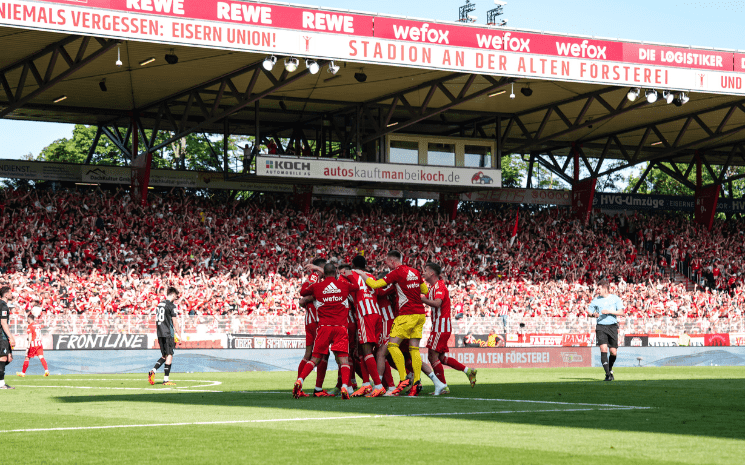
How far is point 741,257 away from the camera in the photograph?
3950 cm

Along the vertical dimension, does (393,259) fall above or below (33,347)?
above

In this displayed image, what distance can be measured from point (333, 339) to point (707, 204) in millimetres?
34991

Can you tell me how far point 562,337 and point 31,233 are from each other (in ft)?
55.6

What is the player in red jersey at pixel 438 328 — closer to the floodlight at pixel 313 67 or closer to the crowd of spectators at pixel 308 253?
the crowd of spectators at pixel 308 253

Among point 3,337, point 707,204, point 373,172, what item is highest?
point 373,172

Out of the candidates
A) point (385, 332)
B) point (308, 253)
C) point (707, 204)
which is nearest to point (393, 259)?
point (385, 332)

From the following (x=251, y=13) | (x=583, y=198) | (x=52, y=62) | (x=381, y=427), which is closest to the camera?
(x=381, y=427)

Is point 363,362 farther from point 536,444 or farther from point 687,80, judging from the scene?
point 687,80

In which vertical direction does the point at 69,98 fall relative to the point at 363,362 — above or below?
above

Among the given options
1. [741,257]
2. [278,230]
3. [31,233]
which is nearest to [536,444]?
[31,233]

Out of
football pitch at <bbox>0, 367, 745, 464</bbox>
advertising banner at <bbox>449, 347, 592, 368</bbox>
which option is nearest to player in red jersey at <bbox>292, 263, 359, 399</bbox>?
football pitch at <bbox>0, 367, 745, 464</bbox>

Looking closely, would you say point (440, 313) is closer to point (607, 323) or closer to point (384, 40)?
point (607, 323)

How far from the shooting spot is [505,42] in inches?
1074

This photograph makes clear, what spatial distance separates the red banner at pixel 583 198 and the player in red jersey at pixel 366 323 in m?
29.0
